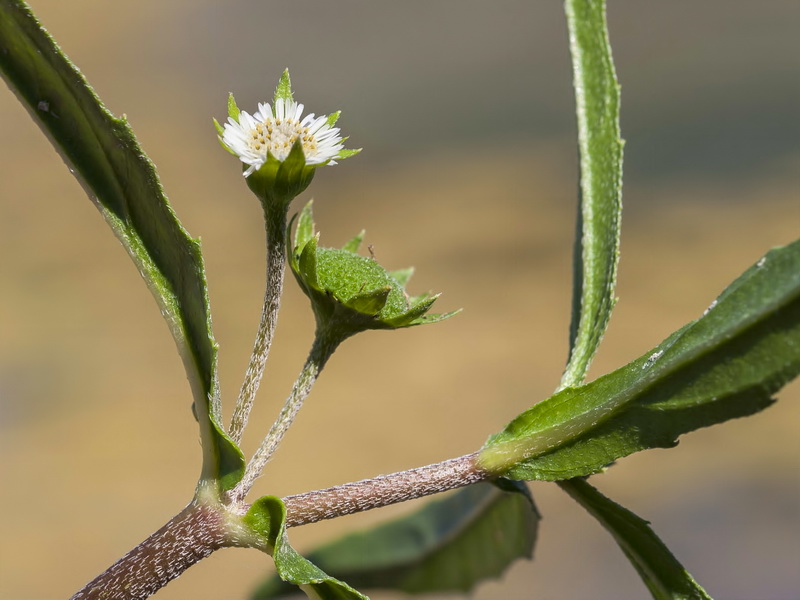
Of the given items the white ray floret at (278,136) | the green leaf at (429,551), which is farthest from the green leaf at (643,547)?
the green leaf at (429,551)

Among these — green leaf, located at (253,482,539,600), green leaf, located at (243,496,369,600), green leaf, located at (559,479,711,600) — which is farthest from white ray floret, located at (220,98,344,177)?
green leaf, located at (253,482,539,600)

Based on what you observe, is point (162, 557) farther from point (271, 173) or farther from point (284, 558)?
point (271, 173)

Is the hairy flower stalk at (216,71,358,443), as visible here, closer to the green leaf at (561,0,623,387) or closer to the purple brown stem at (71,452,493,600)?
the purple brown stem at (71,452,493,600)

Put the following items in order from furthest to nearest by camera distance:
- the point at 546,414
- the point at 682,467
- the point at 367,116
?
the point at 367,116, the point at 682,467, the point at 546,414

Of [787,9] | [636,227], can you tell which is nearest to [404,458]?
[636,227]

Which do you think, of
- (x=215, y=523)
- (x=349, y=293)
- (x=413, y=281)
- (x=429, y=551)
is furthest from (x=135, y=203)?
(x=413, y=281)

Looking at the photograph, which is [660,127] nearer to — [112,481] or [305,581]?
[112,481]
